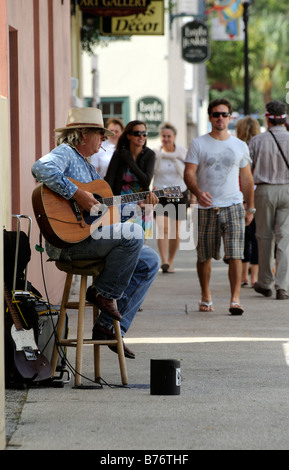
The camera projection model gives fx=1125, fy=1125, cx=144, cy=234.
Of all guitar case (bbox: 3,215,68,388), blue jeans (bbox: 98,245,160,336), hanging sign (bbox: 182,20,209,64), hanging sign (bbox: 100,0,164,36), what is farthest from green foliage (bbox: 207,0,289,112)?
guitar case (bbox: 3,215,68,388)

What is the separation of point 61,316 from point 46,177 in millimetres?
980

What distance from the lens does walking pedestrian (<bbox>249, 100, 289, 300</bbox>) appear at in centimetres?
1241

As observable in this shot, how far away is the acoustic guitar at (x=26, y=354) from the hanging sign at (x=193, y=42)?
74.7 ft

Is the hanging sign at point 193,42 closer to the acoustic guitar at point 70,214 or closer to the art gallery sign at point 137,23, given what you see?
the art gallery sign at point 137,23

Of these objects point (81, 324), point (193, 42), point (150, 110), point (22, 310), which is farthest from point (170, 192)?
point (193, 42)

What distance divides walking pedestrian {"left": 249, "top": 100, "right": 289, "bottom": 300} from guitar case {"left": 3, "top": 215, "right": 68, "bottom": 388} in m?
5.32

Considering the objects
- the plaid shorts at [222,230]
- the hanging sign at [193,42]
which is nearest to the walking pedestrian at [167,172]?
the plaid shorts at [222,230]

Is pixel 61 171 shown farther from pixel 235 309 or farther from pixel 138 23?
pixel 138 23

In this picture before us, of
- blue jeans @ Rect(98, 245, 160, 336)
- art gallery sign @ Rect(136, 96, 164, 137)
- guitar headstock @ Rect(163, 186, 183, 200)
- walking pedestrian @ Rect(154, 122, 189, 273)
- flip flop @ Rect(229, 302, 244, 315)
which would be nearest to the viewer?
blue jeans @ Rect(98, 245, 160, 336)

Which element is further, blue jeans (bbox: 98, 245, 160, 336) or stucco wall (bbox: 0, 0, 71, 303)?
stucco wall (bbox: 0, 0, 71, 303)

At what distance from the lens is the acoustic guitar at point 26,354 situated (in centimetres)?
697

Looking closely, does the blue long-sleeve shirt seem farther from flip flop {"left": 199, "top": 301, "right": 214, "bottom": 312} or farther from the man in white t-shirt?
flip flop {"left": 199, "top": 301, "right": 214, "bottom": 312}

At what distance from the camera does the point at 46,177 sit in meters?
6.98

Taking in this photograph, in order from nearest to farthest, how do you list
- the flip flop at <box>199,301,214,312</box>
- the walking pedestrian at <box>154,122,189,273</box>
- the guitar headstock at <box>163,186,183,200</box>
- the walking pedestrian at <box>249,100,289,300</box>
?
the guitar headstock at <box>163,186,183,200</box> → the flip flop at <box>199,301,214,312</box> → the walking pedestrian at <box>249,100,289,300</box> → the walking pedestrian at <box>154,122,189,273</box>
